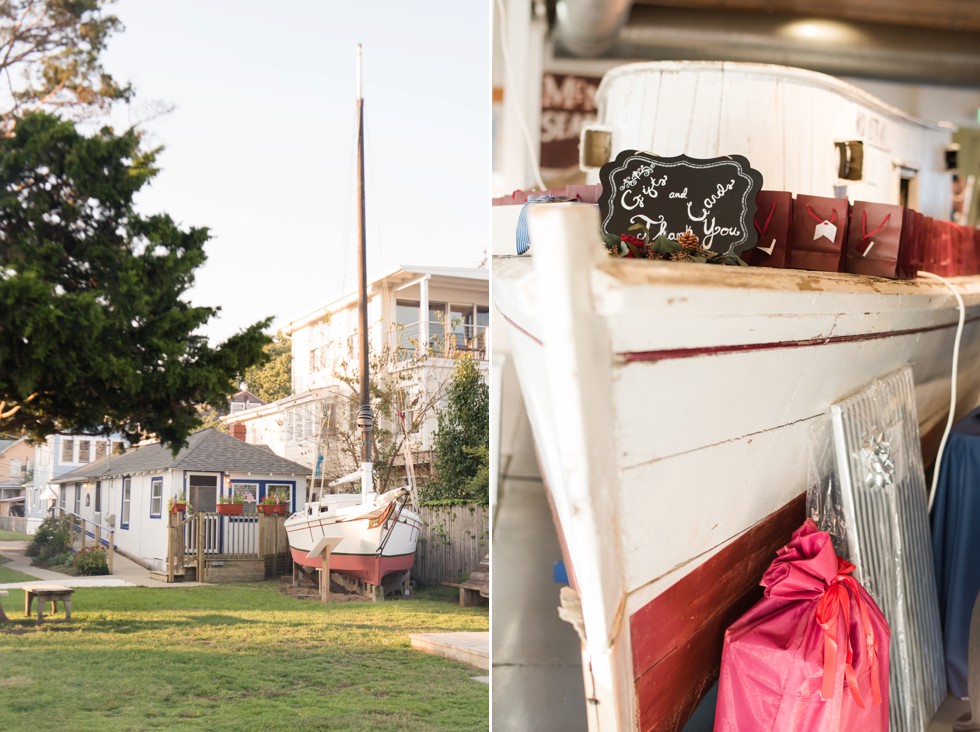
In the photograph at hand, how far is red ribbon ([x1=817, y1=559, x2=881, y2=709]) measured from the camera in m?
1.53

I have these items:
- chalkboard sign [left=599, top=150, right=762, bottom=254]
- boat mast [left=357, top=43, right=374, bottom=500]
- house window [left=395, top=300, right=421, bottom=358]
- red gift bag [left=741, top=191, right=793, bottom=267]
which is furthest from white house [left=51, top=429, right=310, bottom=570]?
red gift bag [left=741, top=191, right=793, bottom=267]

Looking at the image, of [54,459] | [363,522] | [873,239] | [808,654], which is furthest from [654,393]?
[54,459]

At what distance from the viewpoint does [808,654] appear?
61.8 inches

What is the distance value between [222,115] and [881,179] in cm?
226

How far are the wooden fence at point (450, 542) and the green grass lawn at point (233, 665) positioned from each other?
3.4 inches

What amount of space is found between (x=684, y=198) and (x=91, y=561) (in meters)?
1.90

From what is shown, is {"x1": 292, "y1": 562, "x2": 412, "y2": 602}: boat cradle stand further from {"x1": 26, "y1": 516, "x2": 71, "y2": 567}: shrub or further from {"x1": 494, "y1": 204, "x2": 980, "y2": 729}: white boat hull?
{"x1": 494, "y1": 204, "x2": 980, "y2": 729}: white boat hull

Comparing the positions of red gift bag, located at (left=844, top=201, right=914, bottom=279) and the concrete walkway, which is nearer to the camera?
red gift bag, located at (left=844, top=201, right=914, bottom=279)

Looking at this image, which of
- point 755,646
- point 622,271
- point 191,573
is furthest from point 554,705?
point 622,271

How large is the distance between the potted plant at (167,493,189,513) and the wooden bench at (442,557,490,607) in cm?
84

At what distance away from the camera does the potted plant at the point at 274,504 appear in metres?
2.54

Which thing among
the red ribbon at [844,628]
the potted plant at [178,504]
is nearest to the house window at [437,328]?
the potted plant at [178,504]

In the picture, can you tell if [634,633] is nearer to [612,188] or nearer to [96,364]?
[612,188]

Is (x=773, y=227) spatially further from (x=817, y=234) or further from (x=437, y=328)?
(x=437, y=328)
